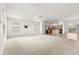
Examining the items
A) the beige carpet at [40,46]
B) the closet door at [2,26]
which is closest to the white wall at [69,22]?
the beige carpet at [40,46]

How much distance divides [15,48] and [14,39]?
248mm

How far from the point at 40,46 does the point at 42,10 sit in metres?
0.89

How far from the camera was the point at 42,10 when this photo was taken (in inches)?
69.8

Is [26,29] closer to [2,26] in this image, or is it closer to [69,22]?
[2,26]

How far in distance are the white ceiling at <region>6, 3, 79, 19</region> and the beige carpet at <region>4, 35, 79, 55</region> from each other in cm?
56

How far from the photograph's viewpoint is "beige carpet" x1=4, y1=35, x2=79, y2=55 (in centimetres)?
179

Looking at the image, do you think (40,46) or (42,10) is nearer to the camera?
(42,10)

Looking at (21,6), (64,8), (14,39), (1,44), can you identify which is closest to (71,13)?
(64,8)

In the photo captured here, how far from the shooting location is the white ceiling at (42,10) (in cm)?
171

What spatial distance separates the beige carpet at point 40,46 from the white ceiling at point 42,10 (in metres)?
0.56

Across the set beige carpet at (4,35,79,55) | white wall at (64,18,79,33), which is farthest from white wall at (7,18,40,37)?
white wall at (64,18,79,33)

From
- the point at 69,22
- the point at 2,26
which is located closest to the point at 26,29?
the point at 2,26

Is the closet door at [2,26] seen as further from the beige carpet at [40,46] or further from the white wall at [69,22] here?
the white wall at [69,22]
